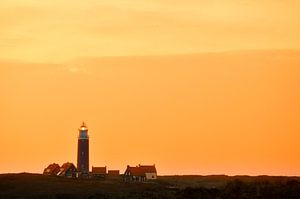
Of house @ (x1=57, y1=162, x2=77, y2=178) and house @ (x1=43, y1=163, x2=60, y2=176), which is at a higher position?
house @ (x1=43, y1=163, x2=60, y2=176)

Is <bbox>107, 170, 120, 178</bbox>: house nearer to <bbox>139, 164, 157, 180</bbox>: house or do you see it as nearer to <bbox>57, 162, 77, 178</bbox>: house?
<bbox>139, 164, 157, 180</bbox>: house

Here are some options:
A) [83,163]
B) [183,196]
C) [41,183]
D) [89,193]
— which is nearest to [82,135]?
[83,163]

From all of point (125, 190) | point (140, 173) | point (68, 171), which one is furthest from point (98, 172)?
point (125, 190)

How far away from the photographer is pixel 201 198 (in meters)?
79.5

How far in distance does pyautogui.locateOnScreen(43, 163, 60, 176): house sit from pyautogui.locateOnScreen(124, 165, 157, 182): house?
12.8 meters

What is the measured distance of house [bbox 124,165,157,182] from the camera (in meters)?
150

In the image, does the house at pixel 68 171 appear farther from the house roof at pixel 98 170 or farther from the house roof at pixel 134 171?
the house roof at pixel 134 171

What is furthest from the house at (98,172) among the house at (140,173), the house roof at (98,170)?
the house at (140,173)

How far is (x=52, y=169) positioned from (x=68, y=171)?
31.3 ft

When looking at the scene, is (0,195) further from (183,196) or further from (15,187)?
(183,196)

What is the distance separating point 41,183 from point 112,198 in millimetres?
32184

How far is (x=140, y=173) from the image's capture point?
152 metres

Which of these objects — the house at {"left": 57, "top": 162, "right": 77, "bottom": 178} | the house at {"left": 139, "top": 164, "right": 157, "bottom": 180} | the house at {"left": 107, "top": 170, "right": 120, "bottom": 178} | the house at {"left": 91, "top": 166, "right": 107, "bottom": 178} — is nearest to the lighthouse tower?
the house at {"left": 57, "top": 162, "right": 77, "bottom": 178}

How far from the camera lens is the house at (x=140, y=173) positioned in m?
150
